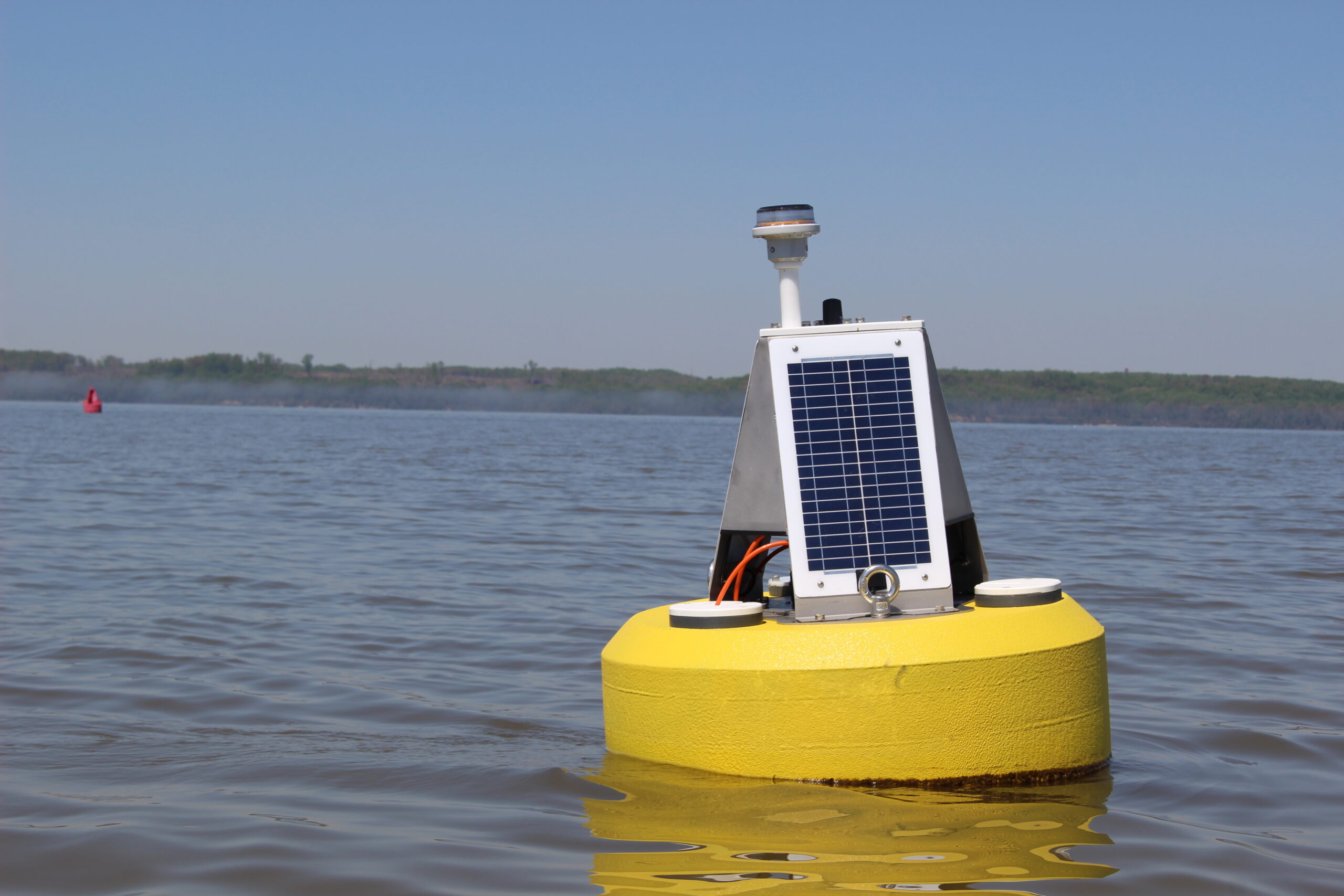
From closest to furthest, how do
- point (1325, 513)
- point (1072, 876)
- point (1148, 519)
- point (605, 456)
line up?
point (1072, 876) < point (1148, 519) < point (1325, 513) < point (605, 456)

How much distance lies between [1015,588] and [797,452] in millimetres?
1096

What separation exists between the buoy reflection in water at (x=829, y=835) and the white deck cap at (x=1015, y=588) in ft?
2.62

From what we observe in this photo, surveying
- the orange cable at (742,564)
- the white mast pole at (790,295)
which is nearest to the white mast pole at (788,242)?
the white mast pole at (790,295)

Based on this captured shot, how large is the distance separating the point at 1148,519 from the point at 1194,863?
14470mm

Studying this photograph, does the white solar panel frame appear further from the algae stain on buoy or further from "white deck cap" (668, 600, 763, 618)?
"white deck cap" (668, 600, 763, 618)

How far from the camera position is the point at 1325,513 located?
19.4 metres

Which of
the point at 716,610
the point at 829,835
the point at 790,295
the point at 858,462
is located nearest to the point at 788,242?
the point at 790,295

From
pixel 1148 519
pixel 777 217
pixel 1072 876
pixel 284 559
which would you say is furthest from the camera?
pixel 1148 519

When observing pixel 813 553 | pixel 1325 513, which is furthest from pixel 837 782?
pixel 1325 513

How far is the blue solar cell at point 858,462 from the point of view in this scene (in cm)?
507

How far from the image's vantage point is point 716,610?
4930 millimetres

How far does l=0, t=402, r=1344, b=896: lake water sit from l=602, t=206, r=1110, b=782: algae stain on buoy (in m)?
0.19

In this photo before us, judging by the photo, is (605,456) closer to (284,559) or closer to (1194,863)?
(284,559)

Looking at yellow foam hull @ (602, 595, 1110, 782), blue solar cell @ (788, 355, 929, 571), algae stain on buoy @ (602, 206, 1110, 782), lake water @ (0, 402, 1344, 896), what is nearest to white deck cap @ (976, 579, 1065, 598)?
algae stain on buoy @ (602, 206, 1110, 782)
